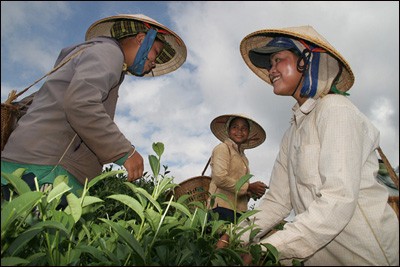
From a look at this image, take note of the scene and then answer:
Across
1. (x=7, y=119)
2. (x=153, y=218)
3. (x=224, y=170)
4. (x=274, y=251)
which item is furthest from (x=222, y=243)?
(x=224, y=170)

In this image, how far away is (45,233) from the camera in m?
1.06

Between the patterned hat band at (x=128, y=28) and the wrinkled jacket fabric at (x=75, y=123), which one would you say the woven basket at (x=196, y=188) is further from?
the wrinkled jacket fabric at (x=75, y=123)

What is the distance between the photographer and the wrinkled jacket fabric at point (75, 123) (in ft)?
5.63

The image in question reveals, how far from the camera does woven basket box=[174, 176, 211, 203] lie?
3.91m

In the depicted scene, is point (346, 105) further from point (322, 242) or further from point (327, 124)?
point (322, 242)

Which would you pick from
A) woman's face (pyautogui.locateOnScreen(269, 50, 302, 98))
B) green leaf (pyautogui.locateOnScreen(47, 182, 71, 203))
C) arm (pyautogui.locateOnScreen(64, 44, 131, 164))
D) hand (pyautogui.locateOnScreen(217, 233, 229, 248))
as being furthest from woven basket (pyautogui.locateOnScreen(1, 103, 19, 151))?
woman's face (pyautogui.locateOnScreen(269, 50, 302, 98))

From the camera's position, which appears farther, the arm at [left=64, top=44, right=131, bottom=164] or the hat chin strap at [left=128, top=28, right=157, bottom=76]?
the hat chin strap at [left=128, top=28, right=157, bottom=76]

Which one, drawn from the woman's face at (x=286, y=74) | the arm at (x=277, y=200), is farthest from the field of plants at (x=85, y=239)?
the woman's face at (x=286, y=74)

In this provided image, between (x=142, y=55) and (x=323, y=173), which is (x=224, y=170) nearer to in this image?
(x=142, y=55)

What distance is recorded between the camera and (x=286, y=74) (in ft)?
6.91

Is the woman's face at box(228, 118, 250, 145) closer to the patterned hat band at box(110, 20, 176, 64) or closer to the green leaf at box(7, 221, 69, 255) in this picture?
the patterned hat band at box(110, 20, 176, 64)

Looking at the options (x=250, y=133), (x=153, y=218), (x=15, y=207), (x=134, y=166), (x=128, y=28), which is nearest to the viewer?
(x=15, y=207)

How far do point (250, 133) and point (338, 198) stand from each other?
405 cm

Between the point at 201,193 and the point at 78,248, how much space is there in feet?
10.3
